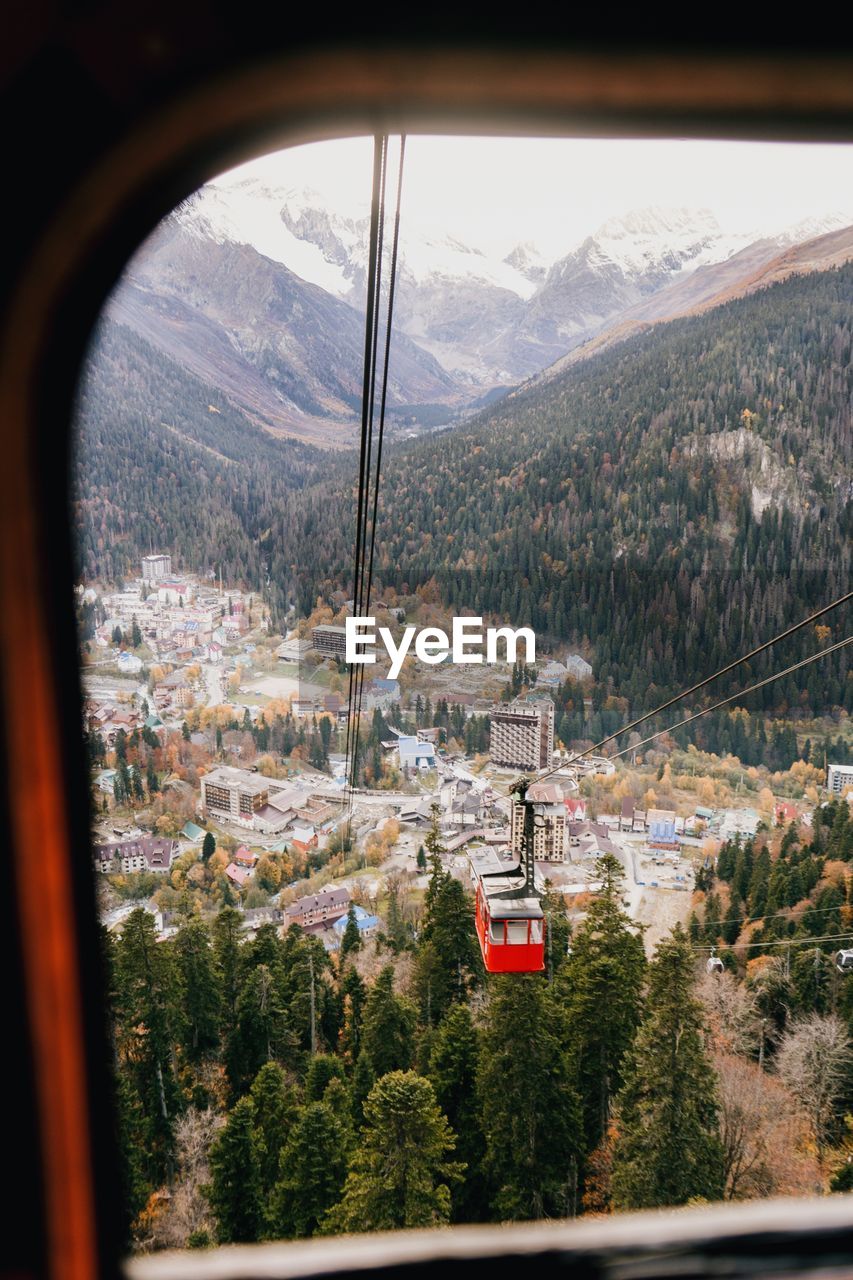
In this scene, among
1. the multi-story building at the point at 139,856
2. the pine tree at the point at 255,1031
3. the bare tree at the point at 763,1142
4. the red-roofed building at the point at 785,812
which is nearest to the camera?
the bare tree at the point at 763,1142

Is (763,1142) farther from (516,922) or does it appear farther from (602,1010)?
(516,922)

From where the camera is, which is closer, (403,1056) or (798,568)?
(403,1056)

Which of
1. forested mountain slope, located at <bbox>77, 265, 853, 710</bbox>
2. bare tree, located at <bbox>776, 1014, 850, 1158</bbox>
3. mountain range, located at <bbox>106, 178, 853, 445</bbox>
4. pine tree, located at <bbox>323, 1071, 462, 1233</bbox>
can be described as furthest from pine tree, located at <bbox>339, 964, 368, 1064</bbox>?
mountain range, located at <bbox>106, 178, 853, 445</bbox>

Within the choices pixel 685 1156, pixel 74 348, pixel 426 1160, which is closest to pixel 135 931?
pixel 426 1160

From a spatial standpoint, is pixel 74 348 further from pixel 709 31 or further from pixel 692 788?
pixel 692 788

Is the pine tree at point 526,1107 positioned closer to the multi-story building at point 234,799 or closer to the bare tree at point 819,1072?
the bare tree at point 819,1072

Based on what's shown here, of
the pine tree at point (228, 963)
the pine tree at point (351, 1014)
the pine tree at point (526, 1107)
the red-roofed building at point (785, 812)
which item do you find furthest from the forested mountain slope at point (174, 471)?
the pine tree at point (526, 1107)
